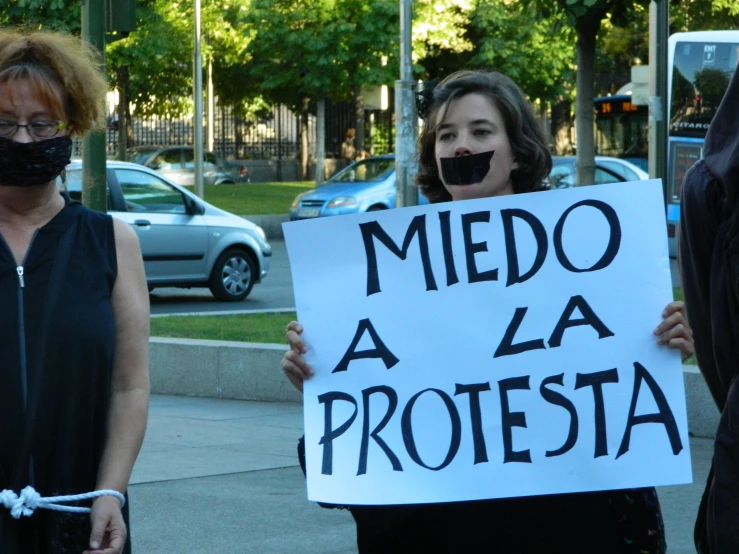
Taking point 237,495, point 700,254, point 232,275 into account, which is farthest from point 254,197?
point 700,254

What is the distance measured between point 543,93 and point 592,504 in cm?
3741

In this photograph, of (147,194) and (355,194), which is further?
(355,194)

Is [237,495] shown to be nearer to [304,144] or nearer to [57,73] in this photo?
[57,73]

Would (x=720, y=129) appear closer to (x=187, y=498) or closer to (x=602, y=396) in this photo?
(x=602, y=396)

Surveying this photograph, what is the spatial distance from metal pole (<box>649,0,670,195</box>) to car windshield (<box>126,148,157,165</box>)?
24.6 meters

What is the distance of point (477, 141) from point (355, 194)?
21.2 metres

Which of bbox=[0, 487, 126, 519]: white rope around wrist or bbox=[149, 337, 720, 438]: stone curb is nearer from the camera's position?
bbox=[0, 487, 126, 519]: white rope around wrist

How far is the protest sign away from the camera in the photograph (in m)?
2.78

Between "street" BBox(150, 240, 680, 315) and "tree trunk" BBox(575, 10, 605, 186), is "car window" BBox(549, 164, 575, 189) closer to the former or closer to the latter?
"street" BBox(150, 240, 680, 315)

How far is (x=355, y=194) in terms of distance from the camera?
24.1m

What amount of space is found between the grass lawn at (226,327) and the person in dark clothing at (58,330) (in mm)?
7777

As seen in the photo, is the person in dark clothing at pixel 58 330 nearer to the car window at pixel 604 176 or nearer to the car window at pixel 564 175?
the car window at pixel 564 175

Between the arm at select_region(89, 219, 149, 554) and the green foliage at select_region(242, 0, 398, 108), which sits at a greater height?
the green foliage at select_region(242, 0, 398, 108)

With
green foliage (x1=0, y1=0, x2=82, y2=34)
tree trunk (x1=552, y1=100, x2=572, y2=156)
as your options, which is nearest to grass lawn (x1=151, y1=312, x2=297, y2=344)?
green foliage (x1=0, y1=0, x2=82, y2=34)
